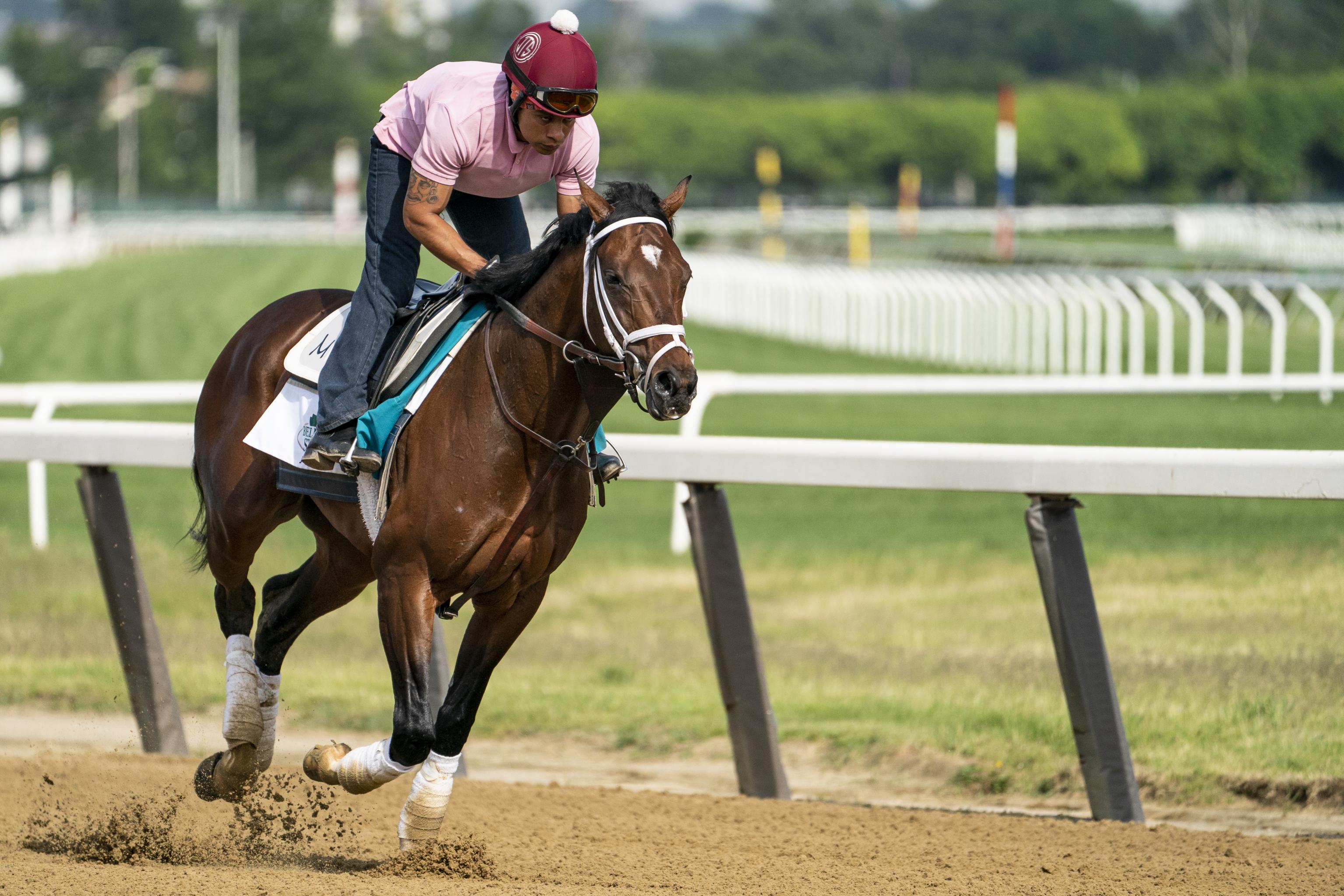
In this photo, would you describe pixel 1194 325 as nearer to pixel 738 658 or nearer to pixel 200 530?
pixel 738 658

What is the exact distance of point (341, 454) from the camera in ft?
14.7

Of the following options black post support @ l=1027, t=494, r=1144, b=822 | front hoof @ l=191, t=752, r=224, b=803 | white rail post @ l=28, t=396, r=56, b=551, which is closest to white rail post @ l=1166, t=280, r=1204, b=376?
white rail post @ l=28, t=396, r=56, b=551

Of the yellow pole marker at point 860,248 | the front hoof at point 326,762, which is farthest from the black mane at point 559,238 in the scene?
the yellow pole marker at point 860,248

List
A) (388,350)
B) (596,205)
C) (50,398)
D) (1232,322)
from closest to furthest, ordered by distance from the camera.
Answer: (596,205), (388,350), (50,398), (1232,322)

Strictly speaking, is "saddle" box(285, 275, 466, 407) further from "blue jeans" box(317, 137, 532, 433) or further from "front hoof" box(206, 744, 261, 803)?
"front hoof" box(206, 744, 261, 803)

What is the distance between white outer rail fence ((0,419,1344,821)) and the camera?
462 centimetres

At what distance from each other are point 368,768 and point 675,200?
160 centimetres

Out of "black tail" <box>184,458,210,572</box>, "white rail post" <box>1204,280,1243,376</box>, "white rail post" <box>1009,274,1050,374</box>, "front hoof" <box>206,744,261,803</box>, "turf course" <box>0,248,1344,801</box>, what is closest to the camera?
"front hoof" <box>206,744,261,803</box>

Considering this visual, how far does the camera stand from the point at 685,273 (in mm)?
4098

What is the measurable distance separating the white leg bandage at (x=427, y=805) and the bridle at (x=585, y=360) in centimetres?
38

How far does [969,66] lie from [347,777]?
402 feet

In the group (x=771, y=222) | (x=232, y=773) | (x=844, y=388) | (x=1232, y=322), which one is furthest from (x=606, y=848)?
(x=771, y=222)

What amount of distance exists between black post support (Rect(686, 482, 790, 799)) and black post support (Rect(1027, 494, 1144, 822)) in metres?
0.92

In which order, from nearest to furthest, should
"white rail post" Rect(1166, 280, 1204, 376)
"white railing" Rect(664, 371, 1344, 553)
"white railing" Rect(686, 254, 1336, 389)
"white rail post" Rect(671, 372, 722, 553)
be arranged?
"white railing" Rect(664, 371, 1344, 553), "white rail post" Rect(671, 372, 722, 553), "white rail post" Rect(1166, 280, 1204, 376), "white railing" Rect(686, 254, 1336, 389)
